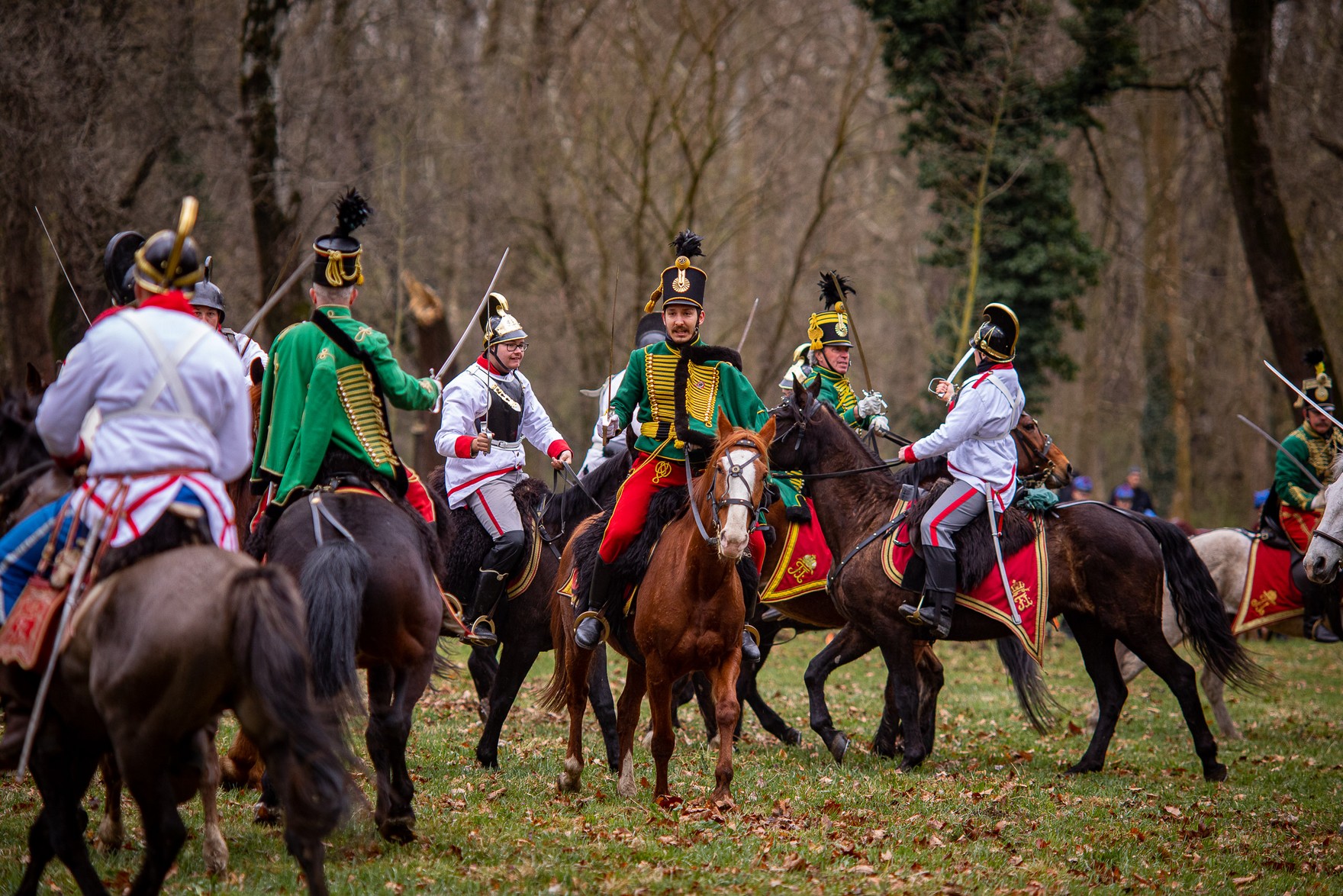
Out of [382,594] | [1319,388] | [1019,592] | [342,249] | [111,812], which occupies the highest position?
[1319,388]

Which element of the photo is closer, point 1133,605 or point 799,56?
point 1133,605

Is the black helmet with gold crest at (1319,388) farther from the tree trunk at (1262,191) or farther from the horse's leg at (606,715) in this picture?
the horse's leg at (606,715)

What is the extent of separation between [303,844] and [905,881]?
8.95ft

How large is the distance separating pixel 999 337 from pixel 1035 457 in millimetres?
1249

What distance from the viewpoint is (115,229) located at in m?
15.7

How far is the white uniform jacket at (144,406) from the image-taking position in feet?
15.0

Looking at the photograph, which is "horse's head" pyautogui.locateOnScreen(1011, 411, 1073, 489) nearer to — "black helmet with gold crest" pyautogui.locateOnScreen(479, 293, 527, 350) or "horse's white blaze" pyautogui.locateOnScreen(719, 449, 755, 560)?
"black helmet with gold crest" pyautogui.locateOnScreen(479, 293, 527, 350)

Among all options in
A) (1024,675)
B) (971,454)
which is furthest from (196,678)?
(1024,675)

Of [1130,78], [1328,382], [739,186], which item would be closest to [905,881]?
[1328,382]

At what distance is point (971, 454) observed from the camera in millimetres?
8938

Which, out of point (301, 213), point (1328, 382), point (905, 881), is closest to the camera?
point (905, 881)

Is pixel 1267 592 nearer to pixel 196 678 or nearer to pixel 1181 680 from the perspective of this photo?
pixel 1181 680

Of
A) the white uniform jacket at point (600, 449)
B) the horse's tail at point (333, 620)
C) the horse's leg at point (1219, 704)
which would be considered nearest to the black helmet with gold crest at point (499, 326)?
the white uniform jacket at point (600, 449)

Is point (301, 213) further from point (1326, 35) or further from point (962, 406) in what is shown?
point (1326, 35)
